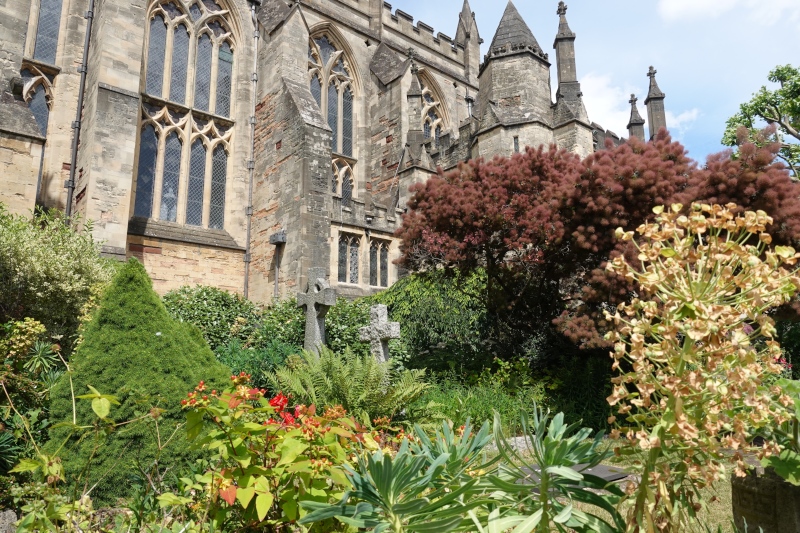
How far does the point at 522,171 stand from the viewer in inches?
333

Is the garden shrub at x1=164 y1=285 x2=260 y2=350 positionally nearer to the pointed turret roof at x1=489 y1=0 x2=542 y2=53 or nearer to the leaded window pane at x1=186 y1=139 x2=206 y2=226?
the leaded window pane at x1=186 y1=139 x2=206 y2=226

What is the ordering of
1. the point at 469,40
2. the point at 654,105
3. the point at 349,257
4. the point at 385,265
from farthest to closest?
the point at 654,105, the point at 469,40, the point at 385,265, the point at 349,257

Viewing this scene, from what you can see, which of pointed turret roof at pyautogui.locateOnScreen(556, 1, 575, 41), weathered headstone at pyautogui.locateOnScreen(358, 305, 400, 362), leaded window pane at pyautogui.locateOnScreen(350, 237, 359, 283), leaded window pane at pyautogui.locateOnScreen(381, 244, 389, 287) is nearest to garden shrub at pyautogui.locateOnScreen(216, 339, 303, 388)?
weathered headstone at pyautogui.locateOnScreen(358, 305, 400, 362)

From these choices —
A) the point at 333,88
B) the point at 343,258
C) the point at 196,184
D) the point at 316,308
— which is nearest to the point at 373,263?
the point at 343,258

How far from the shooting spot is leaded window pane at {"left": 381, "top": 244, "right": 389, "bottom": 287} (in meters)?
16.2

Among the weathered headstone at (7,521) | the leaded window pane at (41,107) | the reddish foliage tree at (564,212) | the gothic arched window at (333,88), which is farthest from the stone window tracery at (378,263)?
the weathered headstone at (7,521)

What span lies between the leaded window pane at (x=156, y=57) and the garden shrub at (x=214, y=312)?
6371 millimetres

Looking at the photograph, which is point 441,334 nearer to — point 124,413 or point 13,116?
point 124,413

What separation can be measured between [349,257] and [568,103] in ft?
30.3

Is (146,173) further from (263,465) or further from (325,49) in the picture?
(263,465)

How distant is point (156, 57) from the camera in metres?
14.5

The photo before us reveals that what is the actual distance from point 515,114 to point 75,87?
12883mm

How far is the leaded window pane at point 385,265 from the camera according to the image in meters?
16.2

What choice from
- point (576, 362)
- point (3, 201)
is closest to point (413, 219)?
point (576, 362)
